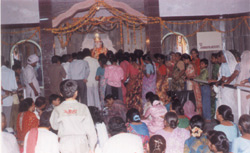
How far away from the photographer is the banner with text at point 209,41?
10.4 m

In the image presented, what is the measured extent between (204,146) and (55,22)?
5544 mm

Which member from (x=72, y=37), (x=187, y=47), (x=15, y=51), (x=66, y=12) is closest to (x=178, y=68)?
(x=66, y=12)

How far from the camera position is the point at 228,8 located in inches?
391

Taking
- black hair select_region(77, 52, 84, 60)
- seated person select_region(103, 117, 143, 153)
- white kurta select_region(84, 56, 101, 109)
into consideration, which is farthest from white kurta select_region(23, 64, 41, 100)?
seated person select_region(103, 117, 143, 153)

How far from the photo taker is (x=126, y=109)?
202 inches

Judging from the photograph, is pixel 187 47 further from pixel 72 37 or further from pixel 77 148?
pixel 77 148

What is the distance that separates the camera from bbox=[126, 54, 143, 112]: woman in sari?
22.7 ft

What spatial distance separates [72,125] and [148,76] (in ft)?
12.7

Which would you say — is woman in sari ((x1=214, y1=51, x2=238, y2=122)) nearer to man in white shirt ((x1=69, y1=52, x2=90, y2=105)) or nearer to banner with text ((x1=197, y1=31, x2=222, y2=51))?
man in white shirt ((x1=69, y1=52, x2=90, y2=105))

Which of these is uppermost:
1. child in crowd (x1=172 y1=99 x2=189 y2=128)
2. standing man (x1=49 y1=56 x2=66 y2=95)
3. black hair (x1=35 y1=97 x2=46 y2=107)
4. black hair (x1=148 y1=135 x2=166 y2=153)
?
standing man (x1=49 y1=56 x2=66 y2=95)

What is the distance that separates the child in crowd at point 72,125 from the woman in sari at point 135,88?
380 cm

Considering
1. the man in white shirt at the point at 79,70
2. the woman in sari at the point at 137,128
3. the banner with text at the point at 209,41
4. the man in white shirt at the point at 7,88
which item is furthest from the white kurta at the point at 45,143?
the banner with text at the point at 209,41

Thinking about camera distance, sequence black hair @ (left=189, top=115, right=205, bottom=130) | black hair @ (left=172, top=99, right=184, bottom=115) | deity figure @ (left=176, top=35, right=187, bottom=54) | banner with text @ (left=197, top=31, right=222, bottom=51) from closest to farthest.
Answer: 1. black hair @ (left=189, top=115, right=205, bottom=130)
2. black hair @ (left=172, top=99, right=184, bottom=115)
3. banner with text @ (left=197, top=31, right=222, bottom=51)
4. deity figure @ (left=176, top=35, right=187, bottom=54)

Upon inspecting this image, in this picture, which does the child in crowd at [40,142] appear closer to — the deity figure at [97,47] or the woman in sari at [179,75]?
the woman in sari at [179,75]
